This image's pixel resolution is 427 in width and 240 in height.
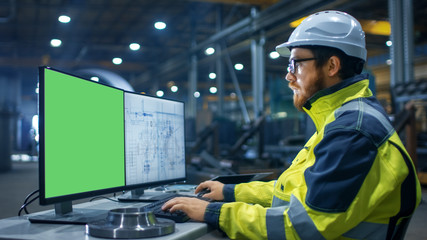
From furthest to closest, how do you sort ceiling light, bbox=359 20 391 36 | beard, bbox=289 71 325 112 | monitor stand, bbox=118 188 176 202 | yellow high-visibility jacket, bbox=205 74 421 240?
ceiling light, bbox=359 20 391 36
monitor stand, bbox=118 188 176 202
beard, bbox=289 71 325 112
yellow high-visibility jacket, bbox=205 74 421 240

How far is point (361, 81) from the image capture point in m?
1.24

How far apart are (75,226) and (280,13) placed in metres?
7.86

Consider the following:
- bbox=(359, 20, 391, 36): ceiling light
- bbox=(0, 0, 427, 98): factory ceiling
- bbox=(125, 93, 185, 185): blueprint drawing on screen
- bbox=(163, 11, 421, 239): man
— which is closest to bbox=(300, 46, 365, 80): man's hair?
bbox=(163, 11, 421, 239): man

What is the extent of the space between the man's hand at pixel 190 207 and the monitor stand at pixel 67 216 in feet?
0.75

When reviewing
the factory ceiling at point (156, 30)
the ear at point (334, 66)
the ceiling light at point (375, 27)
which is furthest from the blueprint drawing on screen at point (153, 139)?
the ceiling light at point (375, 27)

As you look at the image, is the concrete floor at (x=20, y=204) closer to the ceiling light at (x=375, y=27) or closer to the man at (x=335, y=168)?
the man at (x=335, y=168)

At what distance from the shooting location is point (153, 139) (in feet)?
5.58

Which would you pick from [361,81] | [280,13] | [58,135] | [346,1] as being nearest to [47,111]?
[58,135]

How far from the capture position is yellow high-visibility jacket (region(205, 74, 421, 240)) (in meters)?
1.02

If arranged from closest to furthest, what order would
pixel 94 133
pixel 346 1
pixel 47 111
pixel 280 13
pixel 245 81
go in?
1. pixel 47 111
2. pixel 94 133
3. pixel 346 1
4. pixel 280 13
5. pixel 245 81

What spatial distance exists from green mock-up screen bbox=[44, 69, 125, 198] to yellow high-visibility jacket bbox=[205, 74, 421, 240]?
1.31ft

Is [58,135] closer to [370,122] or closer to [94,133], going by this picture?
[94,133]

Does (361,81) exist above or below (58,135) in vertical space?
above

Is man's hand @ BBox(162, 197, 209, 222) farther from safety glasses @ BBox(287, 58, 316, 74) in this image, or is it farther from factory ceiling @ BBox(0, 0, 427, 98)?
factory ceiling @ BBox(0, 0, 427, 98)
